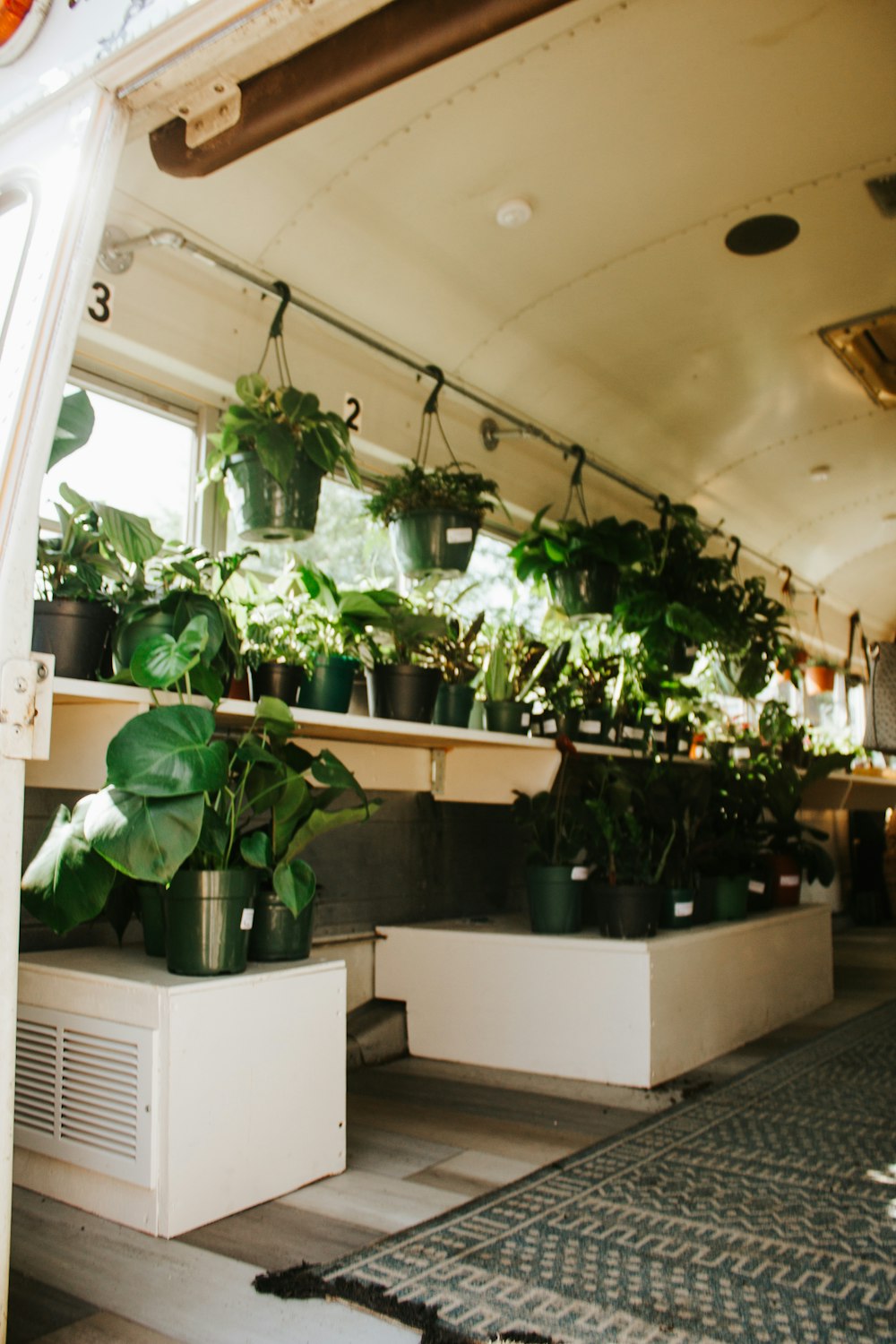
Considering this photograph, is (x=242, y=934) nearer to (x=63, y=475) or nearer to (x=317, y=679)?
(x=317, y=679)

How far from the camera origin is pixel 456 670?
3.67 metres

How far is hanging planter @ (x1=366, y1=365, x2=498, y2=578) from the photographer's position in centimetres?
359

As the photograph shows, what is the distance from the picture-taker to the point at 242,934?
2.39 m

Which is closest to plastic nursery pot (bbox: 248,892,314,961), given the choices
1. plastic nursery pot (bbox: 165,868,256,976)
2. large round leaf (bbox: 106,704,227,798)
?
plastic nursery pot (bbox: 165,868,256,976)

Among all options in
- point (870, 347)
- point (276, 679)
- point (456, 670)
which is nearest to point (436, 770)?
point (456, 670)

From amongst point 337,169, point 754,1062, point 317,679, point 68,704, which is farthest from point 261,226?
point 754,1062

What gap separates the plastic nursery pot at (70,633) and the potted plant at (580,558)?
2.15 meters

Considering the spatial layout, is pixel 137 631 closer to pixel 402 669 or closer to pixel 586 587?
pixel 402 669

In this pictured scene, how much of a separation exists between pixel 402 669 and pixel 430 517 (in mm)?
607

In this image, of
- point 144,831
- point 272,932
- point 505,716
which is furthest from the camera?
point 505,716

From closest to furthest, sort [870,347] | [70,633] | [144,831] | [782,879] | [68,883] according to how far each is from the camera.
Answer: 1. [144,831]
2. [68,883]
3. [70,633]
4. [870,347]
5. [782,879]

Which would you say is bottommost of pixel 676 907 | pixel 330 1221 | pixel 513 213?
pixel 330 1221

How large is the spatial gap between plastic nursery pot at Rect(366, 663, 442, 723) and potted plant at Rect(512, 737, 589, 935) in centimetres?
73

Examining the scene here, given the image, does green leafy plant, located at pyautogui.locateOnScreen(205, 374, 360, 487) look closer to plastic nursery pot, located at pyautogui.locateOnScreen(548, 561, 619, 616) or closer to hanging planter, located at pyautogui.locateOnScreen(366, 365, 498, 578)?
hanging planter, located at pyautogui.locateOnScreen(366, 365, 498, 578)
